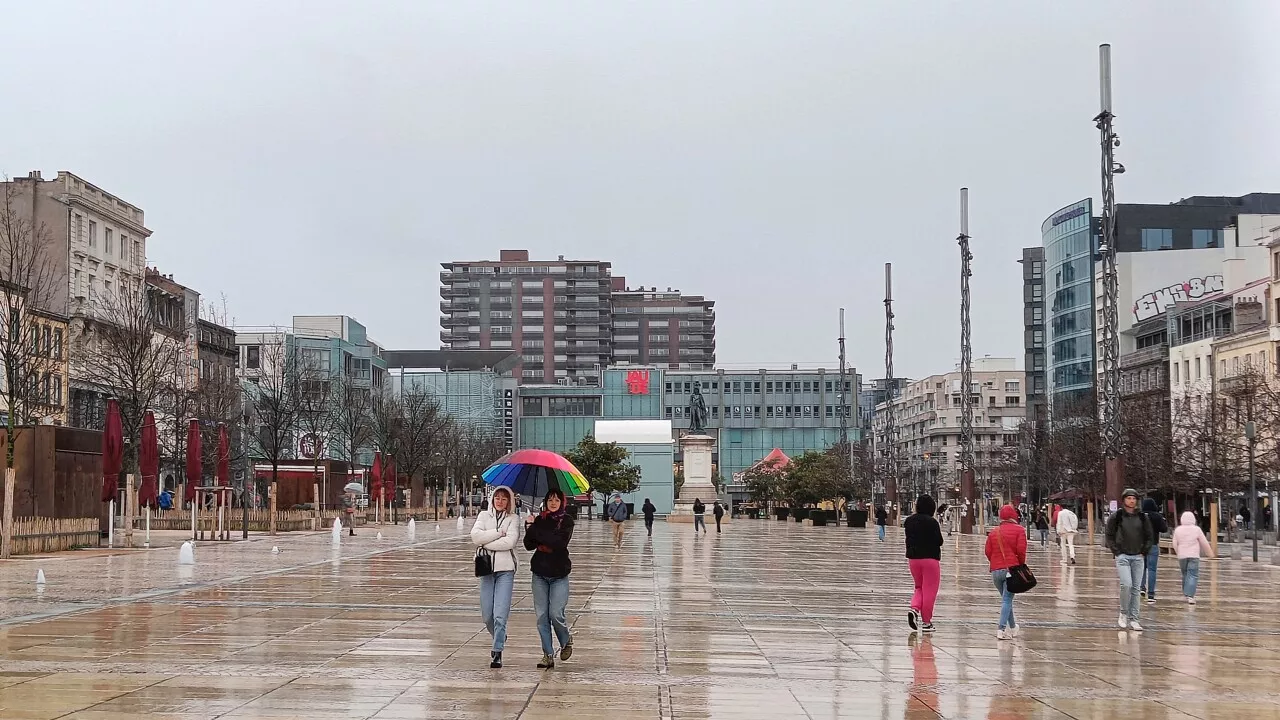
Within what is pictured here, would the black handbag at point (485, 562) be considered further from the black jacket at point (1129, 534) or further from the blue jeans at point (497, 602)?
the black jacket at point (1129, 534)

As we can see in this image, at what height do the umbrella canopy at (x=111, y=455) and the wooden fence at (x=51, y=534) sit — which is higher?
the umbrella canopy at (x=111, y=455)

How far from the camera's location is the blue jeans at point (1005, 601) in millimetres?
17000

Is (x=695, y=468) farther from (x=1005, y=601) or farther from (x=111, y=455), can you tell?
(x=1005, y=601)

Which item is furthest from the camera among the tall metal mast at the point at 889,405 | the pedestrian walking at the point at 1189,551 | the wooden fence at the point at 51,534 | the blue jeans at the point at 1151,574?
the tall metal mast at the point at 889,405

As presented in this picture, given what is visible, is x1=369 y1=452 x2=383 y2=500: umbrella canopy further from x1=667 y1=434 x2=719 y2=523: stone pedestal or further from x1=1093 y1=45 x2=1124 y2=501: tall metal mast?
x1=1093 y1=45 x2=1124 y2=501: tall metal mast

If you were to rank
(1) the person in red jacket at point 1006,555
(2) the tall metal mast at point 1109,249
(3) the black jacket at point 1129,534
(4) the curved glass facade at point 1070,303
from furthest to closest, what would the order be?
(4) the curved glass facade at point 1070,303
(2) the tall metal mast at point 1109,249
(3) the black jacket at point 1129,534
(1) the person in red jacket at point 1006,555

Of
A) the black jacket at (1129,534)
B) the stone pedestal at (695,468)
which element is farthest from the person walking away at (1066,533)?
the stone pedestal at (695,468)

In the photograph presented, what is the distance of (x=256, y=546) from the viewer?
40.0 metres

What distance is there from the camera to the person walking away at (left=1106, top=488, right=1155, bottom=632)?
18391 mm

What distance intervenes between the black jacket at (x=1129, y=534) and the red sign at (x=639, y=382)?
459 ft

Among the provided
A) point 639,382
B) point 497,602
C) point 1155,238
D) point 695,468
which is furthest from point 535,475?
point 639,382

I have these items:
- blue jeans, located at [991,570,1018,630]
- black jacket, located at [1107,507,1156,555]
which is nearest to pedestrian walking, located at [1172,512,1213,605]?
black jacket, located at [1107,507,1156,555]

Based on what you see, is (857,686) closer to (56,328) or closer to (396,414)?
(56,328)

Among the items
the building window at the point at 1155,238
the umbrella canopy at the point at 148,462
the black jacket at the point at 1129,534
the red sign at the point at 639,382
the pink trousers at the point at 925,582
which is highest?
the building window at the point at 1155,238
